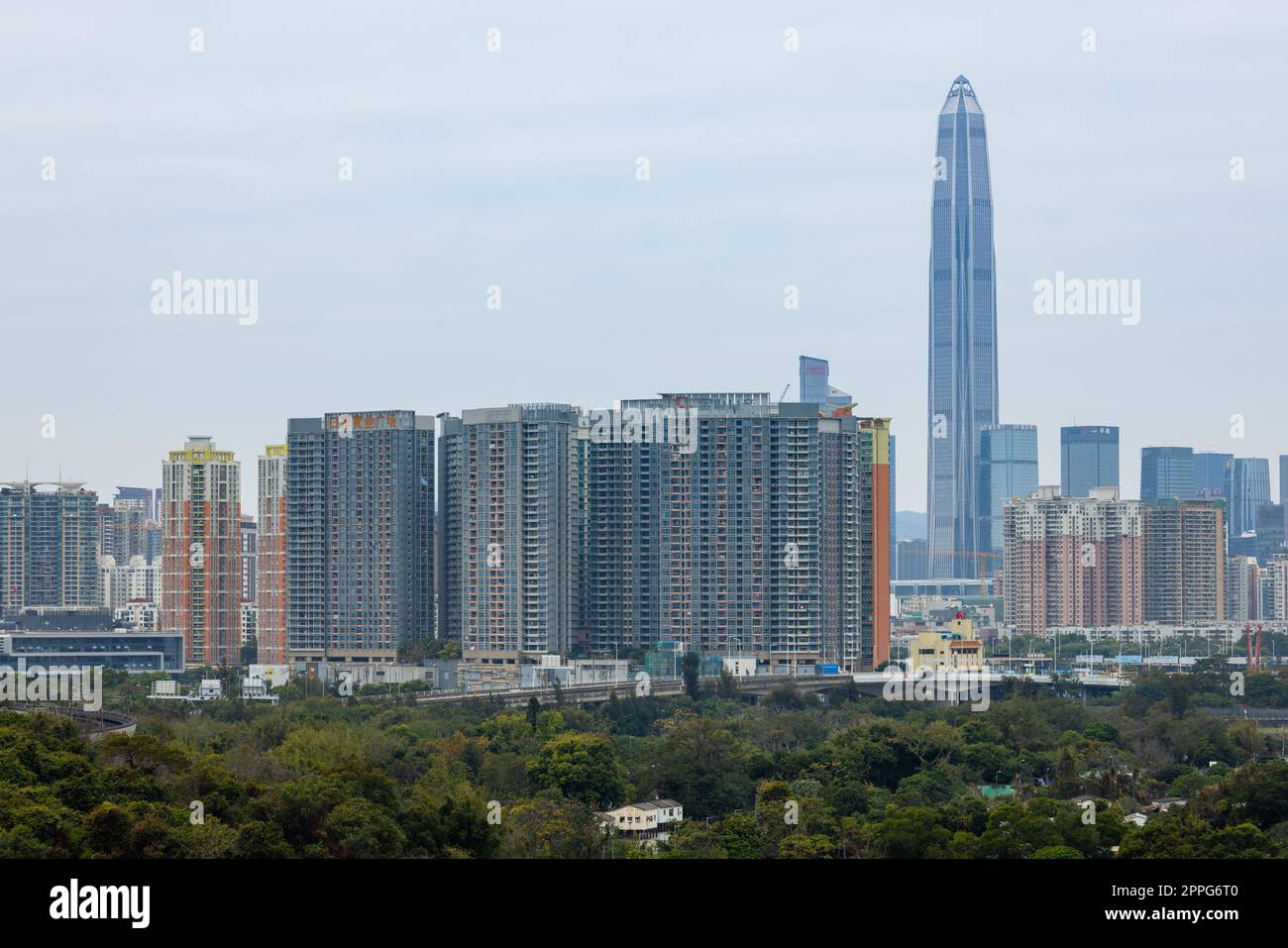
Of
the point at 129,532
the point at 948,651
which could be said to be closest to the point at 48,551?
the point at 129,532

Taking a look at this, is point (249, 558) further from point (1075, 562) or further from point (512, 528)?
point (1075, 562)

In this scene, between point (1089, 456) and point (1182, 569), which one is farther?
point (1089, 456)

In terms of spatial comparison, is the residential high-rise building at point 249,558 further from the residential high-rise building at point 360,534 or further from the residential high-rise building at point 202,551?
the residential high-rise building at point 360,534

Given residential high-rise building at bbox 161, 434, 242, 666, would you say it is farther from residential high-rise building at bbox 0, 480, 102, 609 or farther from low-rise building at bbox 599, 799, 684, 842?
low-rise building at bbox 599, 799, 684, 842

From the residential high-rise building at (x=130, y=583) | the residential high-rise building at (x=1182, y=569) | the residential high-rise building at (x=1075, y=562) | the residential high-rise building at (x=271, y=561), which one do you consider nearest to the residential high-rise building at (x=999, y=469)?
the residential high-rise building at (x=1075, y=562)

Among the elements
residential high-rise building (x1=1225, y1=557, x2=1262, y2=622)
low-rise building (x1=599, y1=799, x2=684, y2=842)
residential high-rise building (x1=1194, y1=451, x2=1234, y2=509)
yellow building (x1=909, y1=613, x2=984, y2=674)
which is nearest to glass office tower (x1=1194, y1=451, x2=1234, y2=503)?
residential high-rise building (x1=1194, y1=451, x2=1234, y2=509)

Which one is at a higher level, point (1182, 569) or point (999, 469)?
point (999, 469)
